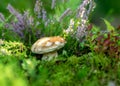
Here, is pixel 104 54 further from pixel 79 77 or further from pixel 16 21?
pixel 16 21

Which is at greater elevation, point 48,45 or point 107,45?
point 48,45

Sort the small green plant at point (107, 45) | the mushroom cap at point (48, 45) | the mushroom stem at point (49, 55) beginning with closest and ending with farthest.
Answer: the small green plant at point (107, 45) < the mushroom cap at point (48, 45) < the mushroom stem at point (49, 55)

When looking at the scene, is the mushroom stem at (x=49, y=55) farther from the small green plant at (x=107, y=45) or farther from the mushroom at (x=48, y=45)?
the small green plant at (x=107, y=45)

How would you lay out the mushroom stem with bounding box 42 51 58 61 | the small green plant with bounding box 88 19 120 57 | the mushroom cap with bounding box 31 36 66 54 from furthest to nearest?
the mushroom stem with bounding box 42 51 58 61
the mushroom cap with bounding box 31 36 66 54
the small green plant with bounding box 88 19 120 57

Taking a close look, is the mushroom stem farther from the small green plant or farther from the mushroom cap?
the small green plant

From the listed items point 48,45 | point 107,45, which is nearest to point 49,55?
point 48,45

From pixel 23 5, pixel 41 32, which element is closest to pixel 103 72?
pixel 41 32

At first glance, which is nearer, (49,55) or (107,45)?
(107,45)

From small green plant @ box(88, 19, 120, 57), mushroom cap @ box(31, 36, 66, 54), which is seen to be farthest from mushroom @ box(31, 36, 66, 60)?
small green plant @ box(88, 19, 120, 57)

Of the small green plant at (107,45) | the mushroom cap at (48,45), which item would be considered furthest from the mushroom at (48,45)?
the small green plant at (107,45)

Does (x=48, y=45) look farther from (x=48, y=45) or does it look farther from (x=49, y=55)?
(x=49, y=55)

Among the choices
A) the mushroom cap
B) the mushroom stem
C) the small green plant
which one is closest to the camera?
the small green plant
